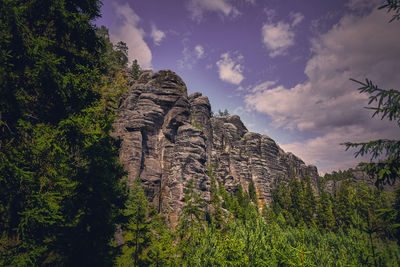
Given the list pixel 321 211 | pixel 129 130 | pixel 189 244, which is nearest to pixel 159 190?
pixel 129 130

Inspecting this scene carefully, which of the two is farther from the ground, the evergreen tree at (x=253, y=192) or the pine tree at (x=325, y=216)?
the evergreen tree at (x=253, y=192)

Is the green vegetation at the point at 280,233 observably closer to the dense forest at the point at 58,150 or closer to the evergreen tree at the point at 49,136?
the dense forest at the point at 58,150

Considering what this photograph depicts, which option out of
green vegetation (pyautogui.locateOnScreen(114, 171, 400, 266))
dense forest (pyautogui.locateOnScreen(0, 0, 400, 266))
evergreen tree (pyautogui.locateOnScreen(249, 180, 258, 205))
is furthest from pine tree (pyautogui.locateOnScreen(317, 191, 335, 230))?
dense forest (pyautogui.locateOnScreen(0, 0, 400, 266))

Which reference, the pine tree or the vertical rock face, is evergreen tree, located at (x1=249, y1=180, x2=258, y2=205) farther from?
the pine tree

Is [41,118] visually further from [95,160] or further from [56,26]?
[56,26]

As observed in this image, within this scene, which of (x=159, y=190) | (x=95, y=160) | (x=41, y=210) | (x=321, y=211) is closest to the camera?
(x=41, y=210)

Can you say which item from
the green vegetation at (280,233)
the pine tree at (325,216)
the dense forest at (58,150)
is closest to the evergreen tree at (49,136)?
the dense forest at (58,150)

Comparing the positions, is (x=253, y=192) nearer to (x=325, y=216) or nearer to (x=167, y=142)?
(x=325, y=216)

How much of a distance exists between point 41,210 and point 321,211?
196 ft

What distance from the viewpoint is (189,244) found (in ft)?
57.0

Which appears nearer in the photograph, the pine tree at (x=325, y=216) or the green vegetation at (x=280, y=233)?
the green vegetation at (x=280, y=233)

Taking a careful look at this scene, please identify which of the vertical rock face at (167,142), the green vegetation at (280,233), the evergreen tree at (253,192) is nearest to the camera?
the green vegetation at (280,233)

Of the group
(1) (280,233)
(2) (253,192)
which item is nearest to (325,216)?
(2) (253,192)

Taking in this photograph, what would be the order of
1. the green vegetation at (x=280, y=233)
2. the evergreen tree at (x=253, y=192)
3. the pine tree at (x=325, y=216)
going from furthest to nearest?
the evergreen tree at (x=253, y=192), the pine tree at (x=325, y=216), the green vegetation at (x=280, y=233)
